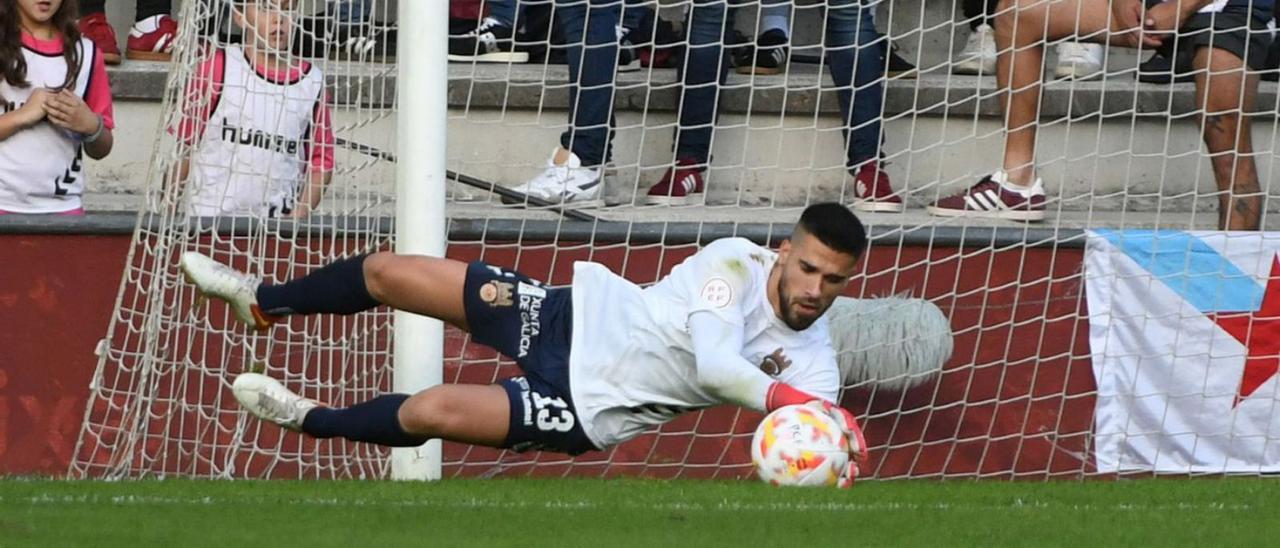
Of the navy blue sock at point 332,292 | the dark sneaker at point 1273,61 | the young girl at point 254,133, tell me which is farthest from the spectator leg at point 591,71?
the dark sneaker at point 1273,61

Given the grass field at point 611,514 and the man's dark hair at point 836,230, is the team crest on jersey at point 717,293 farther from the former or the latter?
the grass field at point 611,514

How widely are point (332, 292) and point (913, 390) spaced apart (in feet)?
7.05

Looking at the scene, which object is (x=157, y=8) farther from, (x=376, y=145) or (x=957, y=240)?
(x=957, y=240)

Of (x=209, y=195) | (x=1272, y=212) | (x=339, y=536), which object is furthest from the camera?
(x=1272, y=212)

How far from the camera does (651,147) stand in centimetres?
776

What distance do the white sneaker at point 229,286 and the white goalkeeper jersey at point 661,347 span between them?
95 cm

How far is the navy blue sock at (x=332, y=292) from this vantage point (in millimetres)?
5617

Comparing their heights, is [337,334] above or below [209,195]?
below

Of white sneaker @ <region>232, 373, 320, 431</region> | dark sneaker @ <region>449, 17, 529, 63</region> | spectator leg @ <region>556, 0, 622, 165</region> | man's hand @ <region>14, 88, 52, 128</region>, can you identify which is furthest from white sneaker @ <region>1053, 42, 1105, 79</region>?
man's hand @ <region>14, 88, 52, 128</region>

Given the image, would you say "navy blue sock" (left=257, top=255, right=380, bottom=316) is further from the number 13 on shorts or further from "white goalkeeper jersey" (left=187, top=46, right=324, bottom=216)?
"white goalkeeper jersey" (left=187, top=46, right=324, bottom=216)

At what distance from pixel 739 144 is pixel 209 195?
87.4 inches

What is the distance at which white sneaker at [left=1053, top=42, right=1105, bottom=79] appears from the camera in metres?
7.59

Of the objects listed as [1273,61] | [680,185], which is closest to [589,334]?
[680,185]

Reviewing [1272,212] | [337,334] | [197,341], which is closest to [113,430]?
[197,341]
